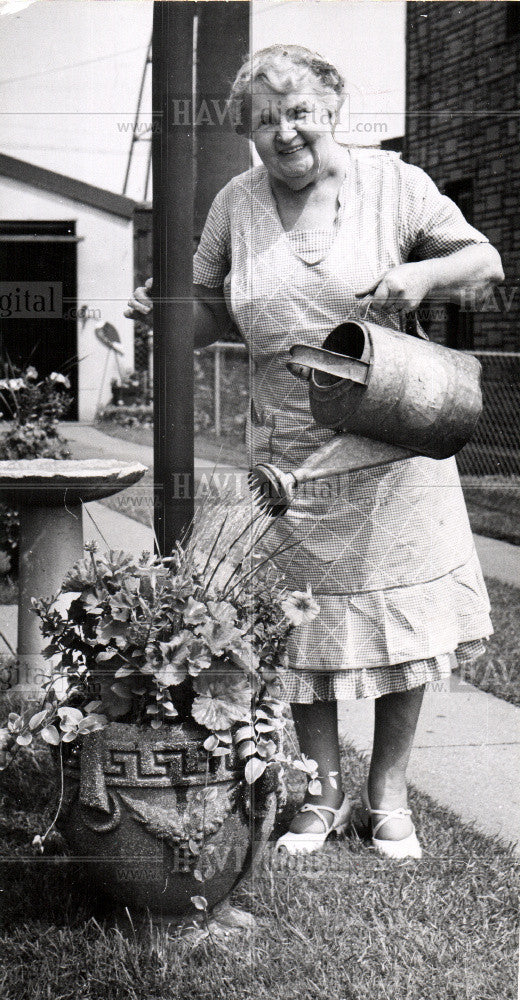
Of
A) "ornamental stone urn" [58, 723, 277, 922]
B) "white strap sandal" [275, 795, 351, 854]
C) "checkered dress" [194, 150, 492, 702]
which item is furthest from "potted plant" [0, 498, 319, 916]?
"white strap sandal" [275, 795, 351, 854]

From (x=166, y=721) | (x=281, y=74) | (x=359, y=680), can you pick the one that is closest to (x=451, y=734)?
(x=359, y=680)

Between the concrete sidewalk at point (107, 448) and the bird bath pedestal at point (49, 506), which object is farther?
the bird bath pedestal at point (49, 506)

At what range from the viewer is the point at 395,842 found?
263 cm

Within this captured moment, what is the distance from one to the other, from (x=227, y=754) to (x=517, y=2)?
170cm

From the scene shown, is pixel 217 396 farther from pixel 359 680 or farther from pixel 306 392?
pixel 359 680

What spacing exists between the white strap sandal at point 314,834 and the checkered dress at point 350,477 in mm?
288

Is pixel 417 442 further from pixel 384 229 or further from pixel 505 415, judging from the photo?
pixel 505 415

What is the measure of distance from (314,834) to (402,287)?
1.26 metres

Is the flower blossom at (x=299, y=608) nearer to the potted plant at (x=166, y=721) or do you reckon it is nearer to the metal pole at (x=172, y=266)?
the potted plant at (x=166, y=721)

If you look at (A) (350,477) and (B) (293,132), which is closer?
(B) (293,132)

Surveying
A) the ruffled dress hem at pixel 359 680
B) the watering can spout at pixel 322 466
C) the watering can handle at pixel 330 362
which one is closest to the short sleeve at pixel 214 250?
the watering can handle at pixel 330 362

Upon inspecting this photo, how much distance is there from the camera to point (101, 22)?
2.37m

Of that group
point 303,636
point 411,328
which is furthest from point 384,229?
point 303,636

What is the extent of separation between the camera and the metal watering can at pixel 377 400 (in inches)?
85.5
